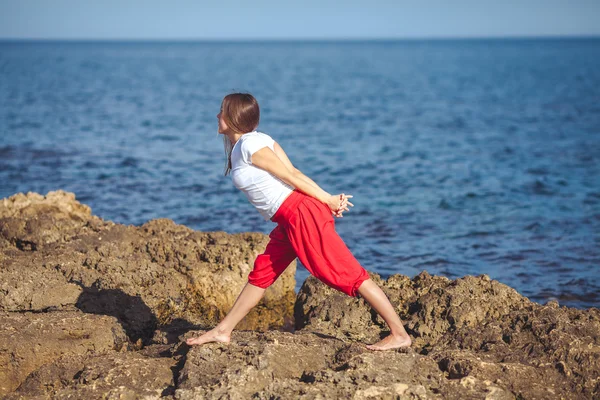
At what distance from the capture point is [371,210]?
39.8 ft

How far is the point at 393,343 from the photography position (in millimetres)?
4496

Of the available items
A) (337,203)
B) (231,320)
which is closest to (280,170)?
(337,203)

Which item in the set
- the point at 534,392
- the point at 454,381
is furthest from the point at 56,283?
the point at 534,392

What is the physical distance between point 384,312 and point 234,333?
1.09 metres

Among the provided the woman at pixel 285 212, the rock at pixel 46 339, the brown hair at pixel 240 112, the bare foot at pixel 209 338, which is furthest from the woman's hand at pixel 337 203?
the rock at pixel 46 339

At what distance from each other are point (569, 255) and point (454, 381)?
246 inches

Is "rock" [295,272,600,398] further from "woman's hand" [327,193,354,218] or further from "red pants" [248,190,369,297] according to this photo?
"woman's hand" [327,193,354,218]

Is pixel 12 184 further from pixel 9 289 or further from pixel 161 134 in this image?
pixel 9 289

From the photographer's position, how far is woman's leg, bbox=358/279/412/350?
437cm

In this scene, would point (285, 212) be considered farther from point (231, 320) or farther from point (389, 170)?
point (389, 170)

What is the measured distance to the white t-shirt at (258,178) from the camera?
4305 mm

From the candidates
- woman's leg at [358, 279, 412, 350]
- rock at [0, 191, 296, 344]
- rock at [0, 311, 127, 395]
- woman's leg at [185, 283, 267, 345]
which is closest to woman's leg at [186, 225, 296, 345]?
woman's leg at [185, 283, 267, 345]

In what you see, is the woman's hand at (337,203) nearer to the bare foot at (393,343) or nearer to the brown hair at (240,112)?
the brown hair at (240,112)

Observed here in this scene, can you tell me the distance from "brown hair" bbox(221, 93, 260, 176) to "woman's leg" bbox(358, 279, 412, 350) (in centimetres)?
129
